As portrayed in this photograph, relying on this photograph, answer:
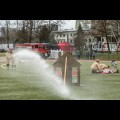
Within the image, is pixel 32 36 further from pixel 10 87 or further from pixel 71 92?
pixel 71 92

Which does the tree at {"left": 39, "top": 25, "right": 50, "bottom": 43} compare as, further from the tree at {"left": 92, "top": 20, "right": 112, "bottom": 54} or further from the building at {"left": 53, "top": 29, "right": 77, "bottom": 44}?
the tree at {"left": 92, "top": 20, "right": 112, "bottom": 54}

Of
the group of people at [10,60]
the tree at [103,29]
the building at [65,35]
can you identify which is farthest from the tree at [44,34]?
the group of people at [10,60]

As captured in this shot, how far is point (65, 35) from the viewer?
1545 centimetres

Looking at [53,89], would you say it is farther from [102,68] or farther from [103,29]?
[102,68]

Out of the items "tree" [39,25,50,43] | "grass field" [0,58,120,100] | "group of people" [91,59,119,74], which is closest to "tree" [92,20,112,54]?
"grass field" [0,58,120,100]

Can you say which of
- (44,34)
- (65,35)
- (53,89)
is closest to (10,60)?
(65,35)

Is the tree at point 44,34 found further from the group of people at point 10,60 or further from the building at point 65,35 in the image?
the group of people at point 10,60

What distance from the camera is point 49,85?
14.3 m

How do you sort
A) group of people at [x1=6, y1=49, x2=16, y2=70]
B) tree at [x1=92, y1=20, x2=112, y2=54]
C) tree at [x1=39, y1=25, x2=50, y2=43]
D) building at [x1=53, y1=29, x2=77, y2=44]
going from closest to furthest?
1. tree at [x1=39, y1=25, x2=50, y2=43]
2. building at [x1=53, y1=29, x2=77, y2=44]
3. tree at [x1=92, y1=20, x2=112, y2=54]
4. group of people at [x1=6, y1=49, x2=16, y2=70]

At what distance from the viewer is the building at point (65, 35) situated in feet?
49.0

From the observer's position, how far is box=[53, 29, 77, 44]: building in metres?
14.9
